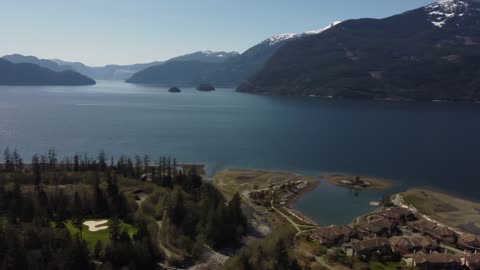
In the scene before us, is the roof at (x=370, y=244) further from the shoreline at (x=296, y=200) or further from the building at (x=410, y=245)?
the shoreline at (x=296, y=200)

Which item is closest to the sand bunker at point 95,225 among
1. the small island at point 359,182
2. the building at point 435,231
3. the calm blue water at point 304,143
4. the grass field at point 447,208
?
the calm blue water at point 304,143

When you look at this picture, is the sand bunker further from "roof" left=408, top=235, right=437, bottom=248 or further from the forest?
"roof" left=408, top=235, right=437, bottom=248

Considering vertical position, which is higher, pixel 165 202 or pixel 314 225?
pixel 165 202

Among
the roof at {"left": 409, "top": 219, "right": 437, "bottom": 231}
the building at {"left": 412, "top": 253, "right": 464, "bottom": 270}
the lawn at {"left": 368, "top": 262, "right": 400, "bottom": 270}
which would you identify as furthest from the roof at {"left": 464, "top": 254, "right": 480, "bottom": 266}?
the roof at {"left": 409, "top": 219, "right": 437, "bottom": 231}

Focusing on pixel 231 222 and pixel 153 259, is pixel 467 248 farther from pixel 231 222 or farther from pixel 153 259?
pixel 153 259

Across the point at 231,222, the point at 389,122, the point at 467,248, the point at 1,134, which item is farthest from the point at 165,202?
the point at 389,122

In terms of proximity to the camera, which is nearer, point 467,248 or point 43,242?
point 43,242
